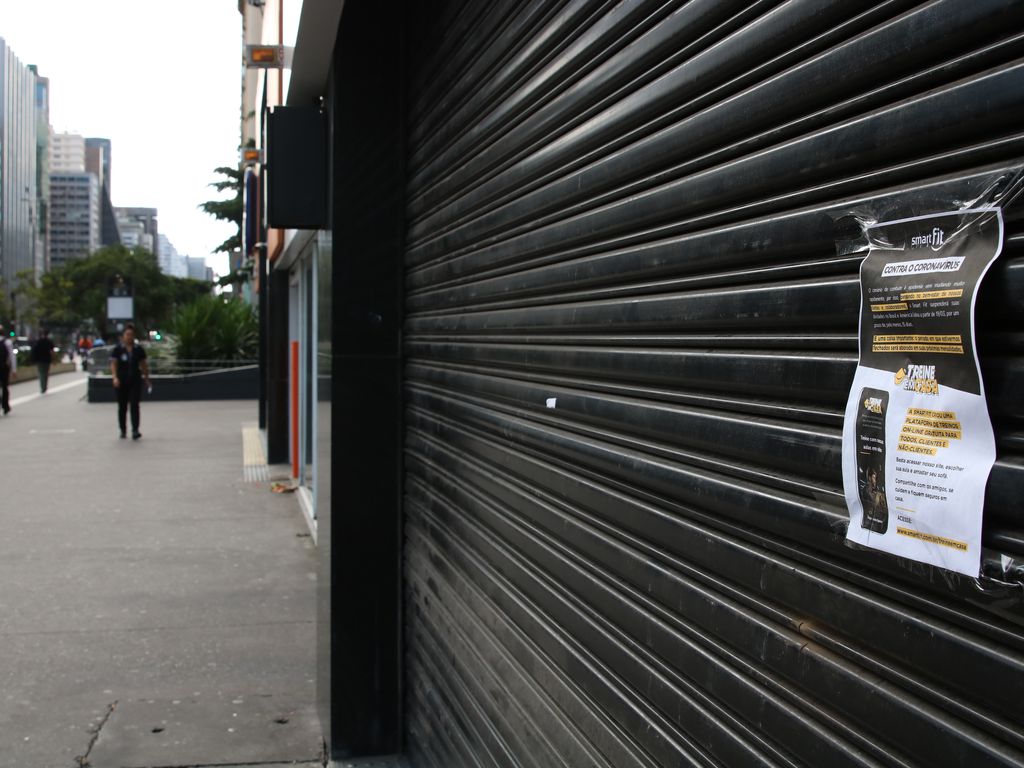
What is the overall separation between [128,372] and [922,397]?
17715 millimetres

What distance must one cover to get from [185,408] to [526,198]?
2402cm

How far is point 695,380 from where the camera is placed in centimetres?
188

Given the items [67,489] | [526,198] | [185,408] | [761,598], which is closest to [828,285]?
[761,598]

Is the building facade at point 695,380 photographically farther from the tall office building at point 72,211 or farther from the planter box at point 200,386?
the tall office building at point 72,211

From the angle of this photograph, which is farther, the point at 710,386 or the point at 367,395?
the point at 367,395

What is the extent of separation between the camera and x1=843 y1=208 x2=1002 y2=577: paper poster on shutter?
1158 mm

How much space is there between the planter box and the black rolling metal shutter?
25.7 m

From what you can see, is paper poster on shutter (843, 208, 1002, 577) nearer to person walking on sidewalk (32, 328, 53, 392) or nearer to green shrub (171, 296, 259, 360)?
green shrub (171, 296, 259, 360)

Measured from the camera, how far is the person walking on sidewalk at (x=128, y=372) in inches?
689

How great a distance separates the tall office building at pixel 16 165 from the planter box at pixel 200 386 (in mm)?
117088

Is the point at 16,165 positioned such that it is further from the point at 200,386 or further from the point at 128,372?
the point at 128,372

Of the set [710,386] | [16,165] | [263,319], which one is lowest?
[710,386]

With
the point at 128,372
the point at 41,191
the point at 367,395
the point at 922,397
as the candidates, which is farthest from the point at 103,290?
the point at 41,191

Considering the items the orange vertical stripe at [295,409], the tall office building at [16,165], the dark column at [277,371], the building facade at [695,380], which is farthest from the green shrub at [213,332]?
the tall office building at [16,165]
